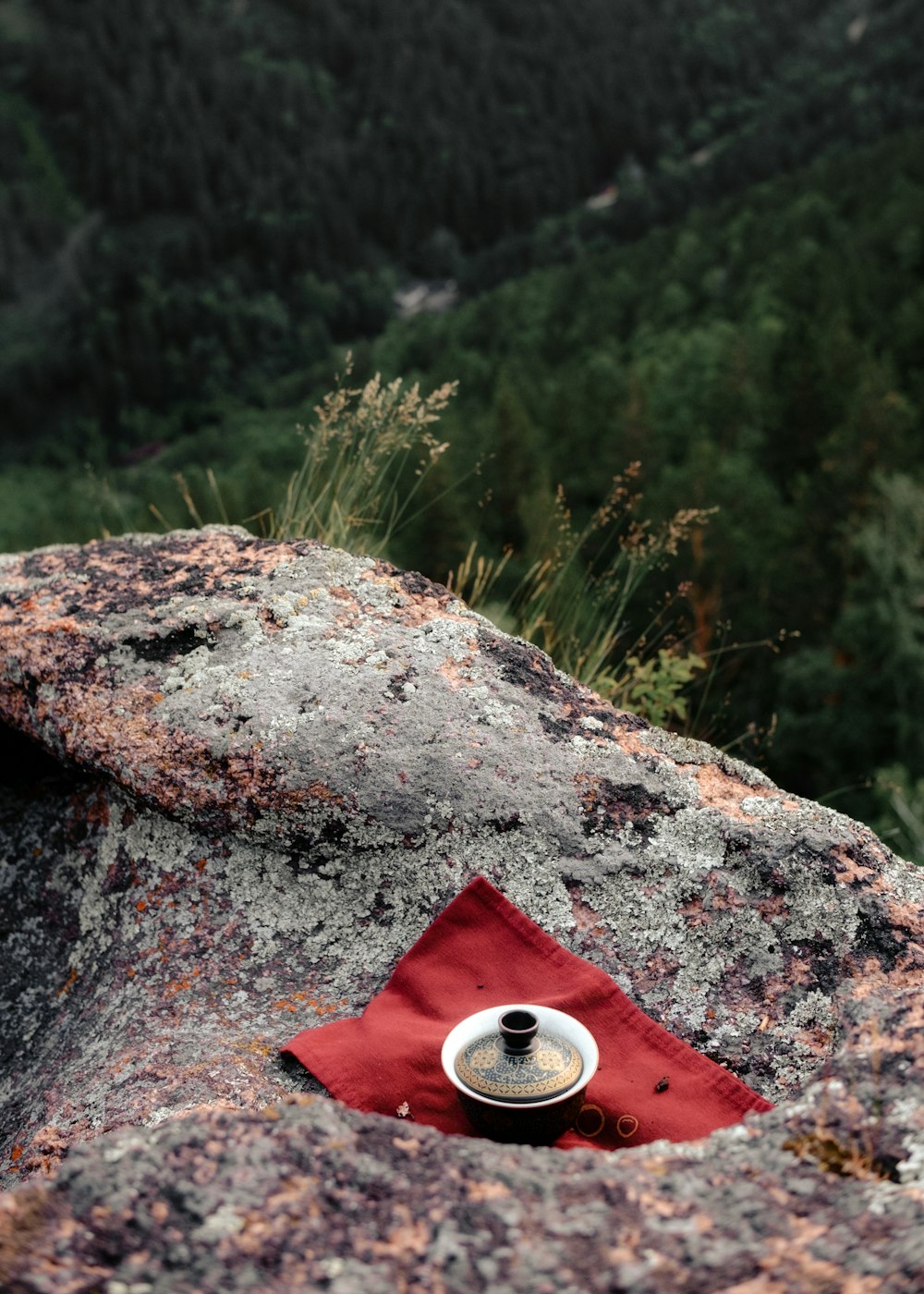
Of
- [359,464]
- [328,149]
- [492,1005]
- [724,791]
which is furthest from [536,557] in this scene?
[328,149]

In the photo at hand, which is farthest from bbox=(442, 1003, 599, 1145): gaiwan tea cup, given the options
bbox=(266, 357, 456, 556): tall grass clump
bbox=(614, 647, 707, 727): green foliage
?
bbox=(266, 357, 456, 556): tall grass clump

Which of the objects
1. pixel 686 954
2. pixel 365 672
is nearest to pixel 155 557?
pixel 365 672

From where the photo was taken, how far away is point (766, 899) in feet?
8.71

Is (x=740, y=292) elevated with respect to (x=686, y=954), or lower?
lower

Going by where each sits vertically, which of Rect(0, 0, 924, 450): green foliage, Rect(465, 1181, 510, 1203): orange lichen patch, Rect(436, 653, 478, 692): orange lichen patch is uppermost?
Rect(465, 1181, 510, 1203): orange lichen patch

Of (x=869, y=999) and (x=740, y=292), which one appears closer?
(x=869, y=999)

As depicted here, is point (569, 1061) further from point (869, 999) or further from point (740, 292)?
point (740, 292)

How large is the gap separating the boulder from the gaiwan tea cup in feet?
0.73

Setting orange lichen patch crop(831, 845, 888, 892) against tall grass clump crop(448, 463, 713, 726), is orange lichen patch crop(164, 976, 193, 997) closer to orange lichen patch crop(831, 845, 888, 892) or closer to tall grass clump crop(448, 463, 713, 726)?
orange lichen patch crop(831, 845, 888, 892)

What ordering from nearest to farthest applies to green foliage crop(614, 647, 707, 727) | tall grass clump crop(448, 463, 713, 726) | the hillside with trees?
1. green foliage crop(614, 647, 707, 727)
2. tall grass clump crop(448, 463, 713, 726)
3. the hillside with trees

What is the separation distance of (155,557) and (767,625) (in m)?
22.2

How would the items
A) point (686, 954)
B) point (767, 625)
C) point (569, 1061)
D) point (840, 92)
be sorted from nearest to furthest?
point (569, 1061), point (686, 954), point (767, 625), point (840, 92)

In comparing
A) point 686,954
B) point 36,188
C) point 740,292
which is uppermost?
point 686,954

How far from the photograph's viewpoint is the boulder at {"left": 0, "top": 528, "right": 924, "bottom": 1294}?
5.34ft
